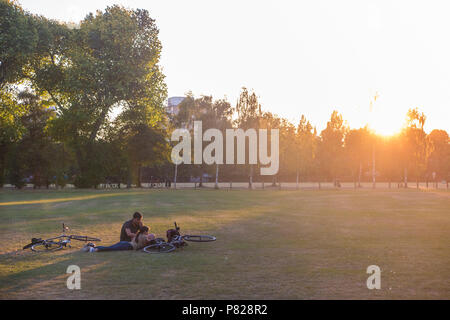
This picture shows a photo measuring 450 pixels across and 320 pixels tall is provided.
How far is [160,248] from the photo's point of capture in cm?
1359

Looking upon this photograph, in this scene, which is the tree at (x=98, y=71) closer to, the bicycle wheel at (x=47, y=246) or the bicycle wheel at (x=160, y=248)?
the bicycle wheel at (x=47, y=246)

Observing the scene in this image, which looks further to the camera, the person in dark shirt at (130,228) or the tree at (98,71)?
the tree at (98,71)

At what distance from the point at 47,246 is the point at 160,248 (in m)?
3.64

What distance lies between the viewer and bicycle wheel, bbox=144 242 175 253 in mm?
13320

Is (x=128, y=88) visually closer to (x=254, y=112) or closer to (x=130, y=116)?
(x=130, y=116)

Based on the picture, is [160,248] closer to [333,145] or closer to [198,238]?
[198,238]

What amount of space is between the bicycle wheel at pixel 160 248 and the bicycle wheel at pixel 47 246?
2926 mm

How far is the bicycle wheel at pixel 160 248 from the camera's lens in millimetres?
13320

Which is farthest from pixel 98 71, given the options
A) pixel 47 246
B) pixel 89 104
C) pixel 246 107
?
pixel 47 246

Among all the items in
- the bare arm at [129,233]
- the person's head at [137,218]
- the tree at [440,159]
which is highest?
the tree at [440,159]

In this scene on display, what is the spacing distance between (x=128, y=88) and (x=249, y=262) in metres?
44.1

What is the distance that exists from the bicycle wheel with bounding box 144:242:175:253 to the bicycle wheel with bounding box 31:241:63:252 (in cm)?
293

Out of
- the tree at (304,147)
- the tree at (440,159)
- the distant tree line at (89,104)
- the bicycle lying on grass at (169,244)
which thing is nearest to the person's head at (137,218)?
the bicycle lying on grass at (169,244)
